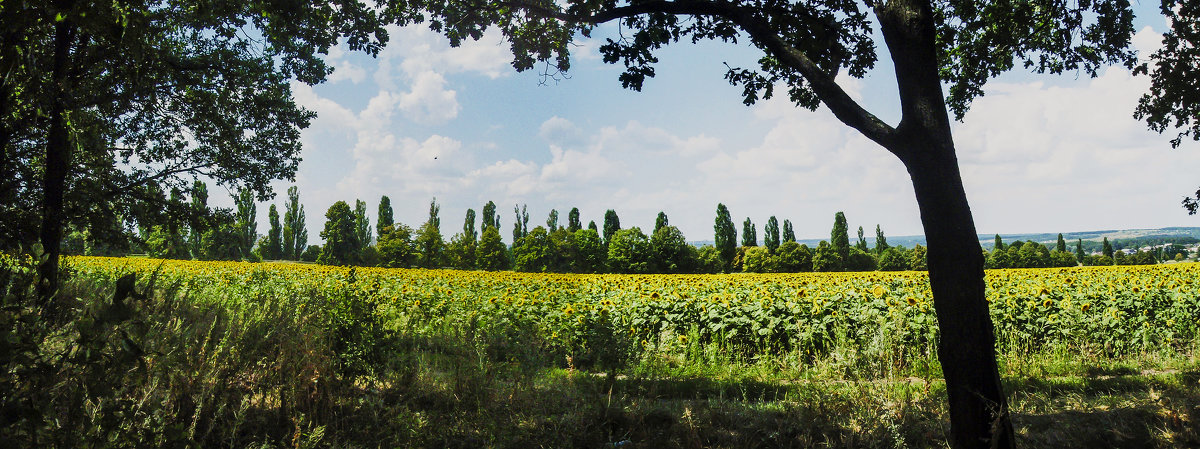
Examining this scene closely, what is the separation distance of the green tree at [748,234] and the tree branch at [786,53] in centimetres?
5939

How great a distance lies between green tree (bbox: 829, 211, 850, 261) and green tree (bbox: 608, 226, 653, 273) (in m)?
19.8

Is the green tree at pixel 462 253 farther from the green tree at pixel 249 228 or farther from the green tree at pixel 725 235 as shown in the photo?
the green tree at pixel 725 235

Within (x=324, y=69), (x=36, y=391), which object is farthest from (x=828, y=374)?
(x=324, y=69)

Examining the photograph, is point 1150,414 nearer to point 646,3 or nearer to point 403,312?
point 646,3

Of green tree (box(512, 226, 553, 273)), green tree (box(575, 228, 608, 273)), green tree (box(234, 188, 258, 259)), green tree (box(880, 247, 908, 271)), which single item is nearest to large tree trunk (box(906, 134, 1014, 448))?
green tree (box(512, 226, 553, 273))

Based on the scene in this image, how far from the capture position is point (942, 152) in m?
3.86

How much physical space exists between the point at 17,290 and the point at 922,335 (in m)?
8.95

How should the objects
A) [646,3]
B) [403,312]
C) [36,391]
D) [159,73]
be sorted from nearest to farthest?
[36,391] < [646,3] < [159,73] < [403,312]

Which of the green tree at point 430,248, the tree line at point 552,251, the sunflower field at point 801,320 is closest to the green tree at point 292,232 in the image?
the tree line at point 552,251

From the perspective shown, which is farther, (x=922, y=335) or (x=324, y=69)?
(x=324, y=69)

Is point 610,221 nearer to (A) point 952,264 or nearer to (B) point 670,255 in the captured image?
(B) point 670,255

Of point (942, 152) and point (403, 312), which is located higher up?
point (942, 152)

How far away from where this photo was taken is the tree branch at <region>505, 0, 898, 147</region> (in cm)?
408

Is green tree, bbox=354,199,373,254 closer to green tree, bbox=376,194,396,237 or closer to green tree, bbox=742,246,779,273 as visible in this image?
green tree, bbox=376,194,396,237
